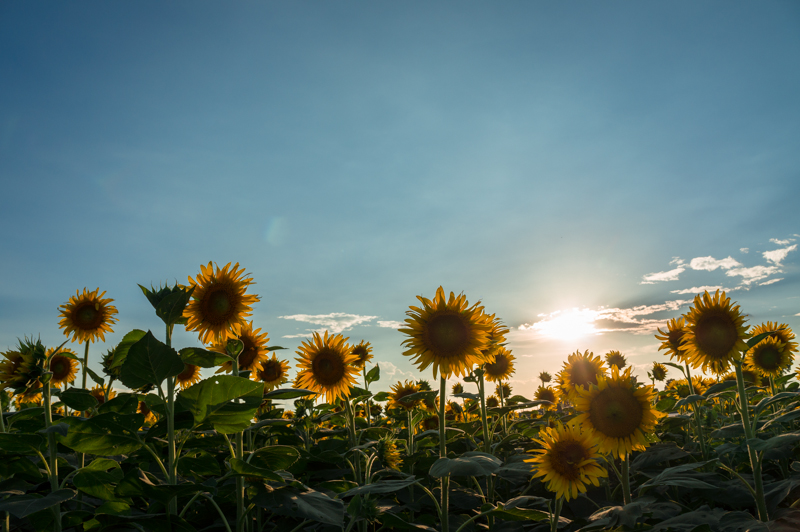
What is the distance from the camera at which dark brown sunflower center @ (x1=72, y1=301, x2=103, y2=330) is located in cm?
714

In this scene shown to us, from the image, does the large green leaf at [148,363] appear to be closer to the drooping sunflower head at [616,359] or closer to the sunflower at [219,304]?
the sunflower at [219,304]

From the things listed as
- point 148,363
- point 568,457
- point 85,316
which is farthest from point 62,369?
point 568,457

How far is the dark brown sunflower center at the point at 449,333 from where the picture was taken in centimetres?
409

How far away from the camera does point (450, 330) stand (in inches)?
161

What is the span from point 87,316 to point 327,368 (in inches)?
175

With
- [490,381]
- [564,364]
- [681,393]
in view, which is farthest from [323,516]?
[681,393]

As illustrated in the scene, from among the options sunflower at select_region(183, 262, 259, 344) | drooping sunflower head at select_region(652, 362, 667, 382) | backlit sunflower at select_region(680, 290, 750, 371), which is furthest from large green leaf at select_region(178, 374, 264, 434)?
drooping sunflower head at select_region(652, 362, 667, 382)

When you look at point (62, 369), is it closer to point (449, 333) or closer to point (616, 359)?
point (449, 333)

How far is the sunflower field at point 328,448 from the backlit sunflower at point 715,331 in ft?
0.05

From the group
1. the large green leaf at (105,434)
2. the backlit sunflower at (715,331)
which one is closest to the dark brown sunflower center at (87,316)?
the large green leaf at (105,434)

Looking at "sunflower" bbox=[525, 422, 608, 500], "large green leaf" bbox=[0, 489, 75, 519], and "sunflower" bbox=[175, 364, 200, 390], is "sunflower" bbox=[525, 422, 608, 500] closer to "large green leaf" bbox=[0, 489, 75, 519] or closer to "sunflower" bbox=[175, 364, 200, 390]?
"large green leaf" bbox=[0, 489, 75, 519]

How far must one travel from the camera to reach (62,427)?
8.88 ft

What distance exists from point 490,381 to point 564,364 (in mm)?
1842

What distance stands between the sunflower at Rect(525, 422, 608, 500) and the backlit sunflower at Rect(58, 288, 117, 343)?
695 cm
